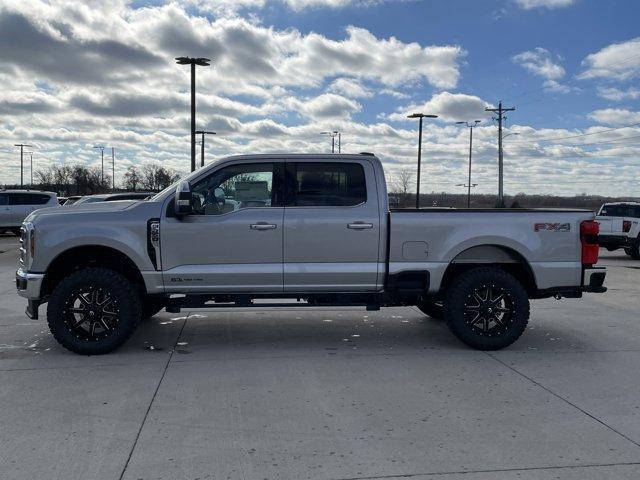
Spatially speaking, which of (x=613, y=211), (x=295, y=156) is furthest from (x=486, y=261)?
(x=613, y=211)

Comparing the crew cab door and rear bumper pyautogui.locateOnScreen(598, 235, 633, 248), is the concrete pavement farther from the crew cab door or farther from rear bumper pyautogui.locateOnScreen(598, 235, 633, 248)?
rear bumper pyautogui.locateOnScreen(598, 235, 633, 248)

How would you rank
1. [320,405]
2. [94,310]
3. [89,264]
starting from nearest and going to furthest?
[320,405]
[94,310]
[89,264]

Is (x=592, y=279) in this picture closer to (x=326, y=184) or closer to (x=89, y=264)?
(x=326, y=184)

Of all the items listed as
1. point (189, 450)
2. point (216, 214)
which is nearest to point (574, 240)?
point (216, 214)

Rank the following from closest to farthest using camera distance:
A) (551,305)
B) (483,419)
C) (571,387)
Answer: (483,419)
(571,387)
(551,305)

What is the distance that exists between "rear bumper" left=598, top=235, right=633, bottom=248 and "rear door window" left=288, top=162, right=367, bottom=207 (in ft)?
43.8

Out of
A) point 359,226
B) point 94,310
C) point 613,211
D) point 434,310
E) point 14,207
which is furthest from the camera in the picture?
point 14,207

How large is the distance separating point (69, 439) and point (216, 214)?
2.73 metres

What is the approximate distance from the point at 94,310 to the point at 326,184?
2680 millimetres

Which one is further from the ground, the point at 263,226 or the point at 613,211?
the point at 613,211

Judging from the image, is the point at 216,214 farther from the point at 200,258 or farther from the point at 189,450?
the point at 189,450

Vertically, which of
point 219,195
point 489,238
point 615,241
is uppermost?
point 219,195

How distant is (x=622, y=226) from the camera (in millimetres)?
17641

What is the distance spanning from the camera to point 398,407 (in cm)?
466
